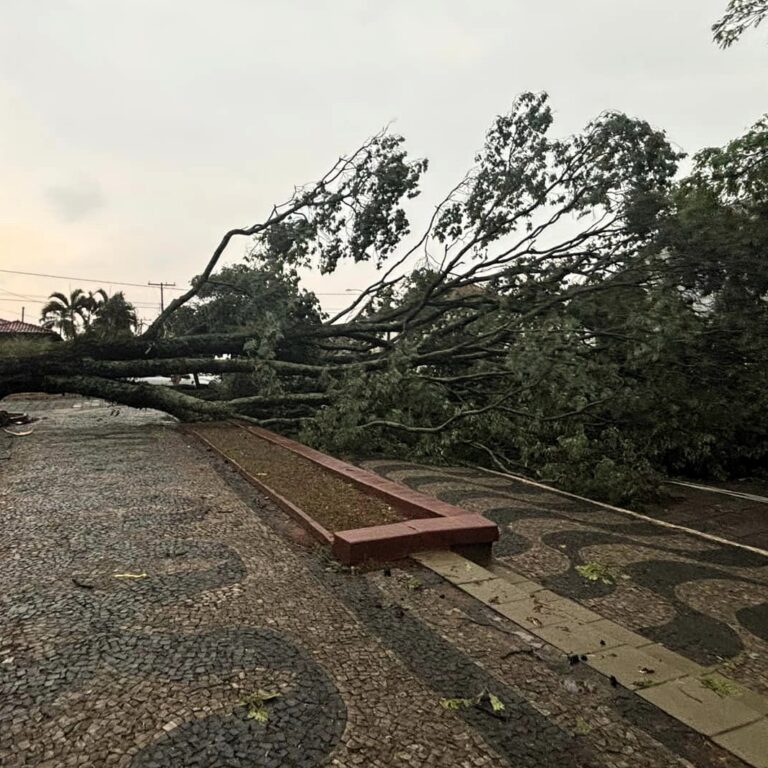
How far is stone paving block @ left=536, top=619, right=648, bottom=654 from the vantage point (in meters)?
2.97

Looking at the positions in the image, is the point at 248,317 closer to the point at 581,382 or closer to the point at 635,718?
the point at 581,382

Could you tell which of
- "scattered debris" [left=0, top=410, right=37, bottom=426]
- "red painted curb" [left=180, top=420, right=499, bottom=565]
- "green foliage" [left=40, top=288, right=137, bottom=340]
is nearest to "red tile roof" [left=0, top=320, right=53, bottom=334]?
"green foliage" [left=40, top=288, right=137, bottom=340]

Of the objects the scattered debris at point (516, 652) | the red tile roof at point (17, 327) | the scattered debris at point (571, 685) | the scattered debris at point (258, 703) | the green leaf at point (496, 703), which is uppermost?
the red tile roof at point (17, 327)

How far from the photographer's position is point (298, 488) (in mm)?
6348

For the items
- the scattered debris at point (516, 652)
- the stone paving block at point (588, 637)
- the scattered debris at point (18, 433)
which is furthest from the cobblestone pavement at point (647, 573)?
the scattered debris at point (18, 433)

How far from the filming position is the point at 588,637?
3.09m

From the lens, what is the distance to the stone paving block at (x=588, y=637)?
297 cm

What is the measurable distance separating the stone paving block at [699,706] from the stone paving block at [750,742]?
28 millimetres

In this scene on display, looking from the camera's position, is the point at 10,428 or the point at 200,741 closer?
the point at 200,741

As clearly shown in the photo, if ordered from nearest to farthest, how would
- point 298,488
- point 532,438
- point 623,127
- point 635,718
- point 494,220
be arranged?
point 635,718, point 298,488, point 532,438, point 623,127, point 494,220

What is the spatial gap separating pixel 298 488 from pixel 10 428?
9097 millimetres

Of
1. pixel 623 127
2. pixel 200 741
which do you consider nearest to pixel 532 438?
pixel 623 127

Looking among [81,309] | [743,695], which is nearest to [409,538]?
[743,695]

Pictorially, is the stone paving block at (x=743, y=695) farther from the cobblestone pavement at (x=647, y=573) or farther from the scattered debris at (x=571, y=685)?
the scattered debris at (x=571, y=685)
